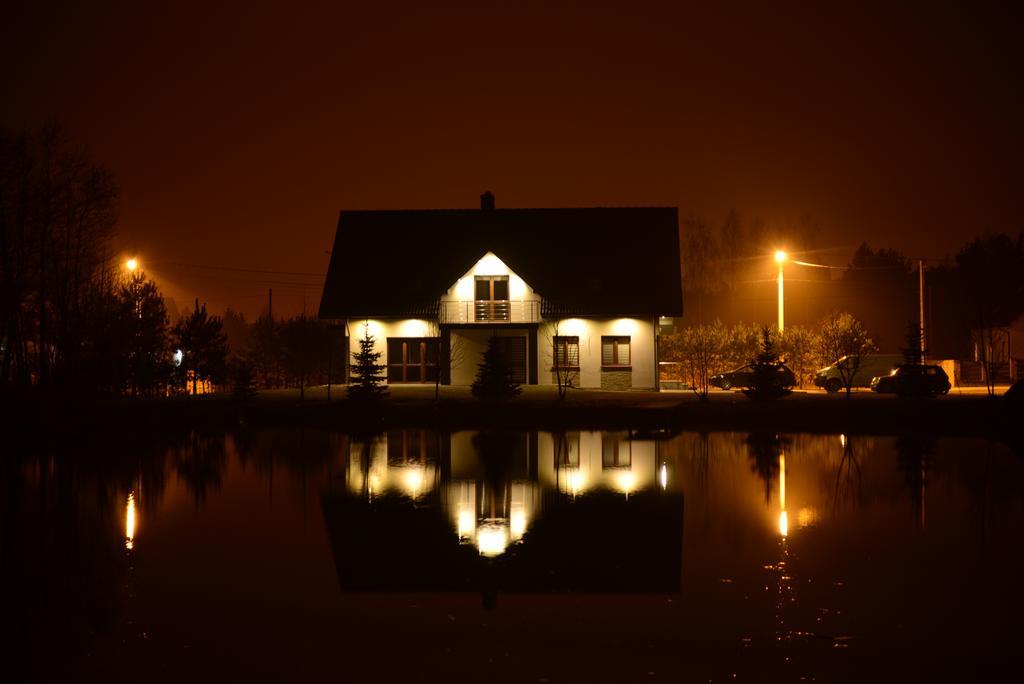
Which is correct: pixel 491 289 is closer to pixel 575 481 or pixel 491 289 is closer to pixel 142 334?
pixel 142 334

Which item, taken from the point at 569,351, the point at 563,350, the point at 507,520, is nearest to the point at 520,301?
the point at 563,350

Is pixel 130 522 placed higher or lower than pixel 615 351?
lower

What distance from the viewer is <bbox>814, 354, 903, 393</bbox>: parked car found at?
40500mm

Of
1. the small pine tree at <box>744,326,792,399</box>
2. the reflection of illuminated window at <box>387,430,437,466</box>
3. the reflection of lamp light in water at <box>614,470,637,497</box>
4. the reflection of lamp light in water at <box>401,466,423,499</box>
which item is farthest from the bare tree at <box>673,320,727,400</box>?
the reflection of lamp light in water at <box>401,466,423,499</box>

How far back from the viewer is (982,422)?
91.1 ft

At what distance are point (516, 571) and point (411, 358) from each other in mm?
32477

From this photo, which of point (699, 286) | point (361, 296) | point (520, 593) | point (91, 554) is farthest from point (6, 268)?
point (699, 286)

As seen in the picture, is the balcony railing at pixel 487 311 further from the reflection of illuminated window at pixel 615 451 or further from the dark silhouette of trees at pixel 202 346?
the reflection of illuminated window at pixel 615 451

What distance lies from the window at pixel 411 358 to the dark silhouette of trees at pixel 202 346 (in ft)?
23.7

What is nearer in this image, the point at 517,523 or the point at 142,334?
the point at 517,523

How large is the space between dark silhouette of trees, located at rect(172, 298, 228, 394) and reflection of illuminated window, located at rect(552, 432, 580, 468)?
1828 centimetres

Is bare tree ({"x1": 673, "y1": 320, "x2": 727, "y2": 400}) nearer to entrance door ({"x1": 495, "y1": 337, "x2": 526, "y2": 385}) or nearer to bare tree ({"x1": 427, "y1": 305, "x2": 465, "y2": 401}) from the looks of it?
entrance door ({"x1": 495, "y1": 337, "x2": 526, "y2": 385})

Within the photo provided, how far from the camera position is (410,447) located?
2489cm

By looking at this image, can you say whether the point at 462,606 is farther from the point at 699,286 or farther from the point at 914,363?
the point at 699,286
